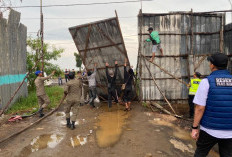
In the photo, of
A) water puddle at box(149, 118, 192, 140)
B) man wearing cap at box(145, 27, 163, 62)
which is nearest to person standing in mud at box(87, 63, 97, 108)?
man wearing cap at box(145, 27, 163, 62)

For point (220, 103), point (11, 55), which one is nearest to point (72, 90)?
point (220, 103)

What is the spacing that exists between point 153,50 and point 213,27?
344 centimetres

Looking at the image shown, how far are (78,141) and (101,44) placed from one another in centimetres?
491

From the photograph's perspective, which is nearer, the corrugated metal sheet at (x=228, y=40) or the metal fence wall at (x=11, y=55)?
the metal fence wall at (x=11, y=55)

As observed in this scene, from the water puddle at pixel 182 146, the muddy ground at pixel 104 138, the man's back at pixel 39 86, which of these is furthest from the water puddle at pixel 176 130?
the man's back at pixel 39 86

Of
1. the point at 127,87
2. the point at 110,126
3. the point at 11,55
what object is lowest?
the point at 110,126

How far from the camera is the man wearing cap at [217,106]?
7.60 feet

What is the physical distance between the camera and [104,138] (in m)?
4.80

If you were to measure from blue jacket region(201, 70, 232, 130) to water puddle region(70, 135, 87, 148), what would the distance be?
3.08 m

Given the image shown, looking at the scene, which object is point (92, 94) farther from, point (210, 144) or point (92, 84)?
point (210, 144)

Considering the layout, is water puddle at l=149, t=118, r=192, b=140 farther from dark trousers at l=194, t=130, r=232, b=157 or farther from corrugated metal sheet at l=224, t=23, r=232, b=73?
corrugated metal sheet at l=224, t=23, r=232, b=73

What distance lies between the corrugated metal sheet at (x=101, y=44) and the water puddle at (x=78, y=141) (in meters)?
4.35

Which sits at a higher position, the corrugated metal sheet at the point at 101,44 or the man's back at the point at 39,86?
the corrugated metal sheet at the point at 101,44

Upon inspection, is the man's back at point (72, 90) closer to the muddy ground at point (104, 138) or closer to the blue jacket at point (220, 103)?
the muddy ground at point (104, 138)
